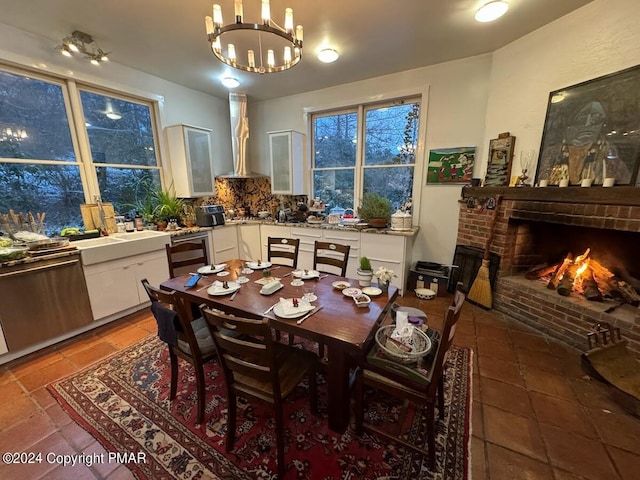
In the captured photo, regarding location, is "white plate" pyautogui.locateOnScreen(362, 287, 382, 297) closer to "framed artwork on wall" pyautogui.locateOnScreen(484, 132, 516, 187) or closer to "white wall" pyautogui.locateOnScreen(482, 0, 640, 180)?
"framed artwork on wall" pyautogui.locateOnScreen(484, 132, 516, 187)

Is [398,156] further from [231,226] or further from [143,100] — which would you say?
[143,100]

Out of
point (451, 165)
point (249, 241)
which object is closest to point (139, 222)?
point (249, 241)

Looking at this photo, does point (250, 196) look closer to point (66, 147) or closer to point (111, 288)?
point (66, 147)

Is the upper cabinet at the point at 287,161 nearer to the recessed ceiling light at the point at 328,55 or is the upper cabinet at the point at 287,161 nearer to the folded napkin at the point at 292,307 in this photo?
the recessed ceiling light at the point at 328,55

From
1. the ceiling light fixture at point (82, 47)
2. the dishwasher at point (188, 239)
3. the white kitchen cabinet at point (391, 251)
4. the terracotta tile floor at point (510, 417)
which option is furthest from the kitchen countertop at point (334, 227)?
the ceiling light fixture at point (82, 47)

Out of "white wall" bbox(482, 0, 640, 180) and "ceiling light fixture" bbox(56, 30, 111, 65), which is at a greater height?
"ceiling light fixture" bbox(56, 30, 111, 65)

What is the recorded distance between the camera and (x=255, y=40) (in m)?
2.44

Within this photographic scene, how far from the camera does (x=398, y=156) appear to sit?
139 inches

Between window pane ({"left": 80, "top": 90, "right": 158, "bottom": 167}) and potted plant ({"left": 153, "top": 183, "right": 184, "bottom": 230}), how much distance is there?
45 centimetres

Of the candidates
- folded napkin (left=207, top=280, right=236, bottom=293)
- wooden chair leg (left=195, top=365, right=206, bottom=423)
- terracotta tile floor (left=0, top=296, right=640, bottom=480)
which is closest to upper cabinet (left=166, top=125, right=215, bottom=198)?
terracotta tile floor (left=0, top=296, right=640, bottom=480)

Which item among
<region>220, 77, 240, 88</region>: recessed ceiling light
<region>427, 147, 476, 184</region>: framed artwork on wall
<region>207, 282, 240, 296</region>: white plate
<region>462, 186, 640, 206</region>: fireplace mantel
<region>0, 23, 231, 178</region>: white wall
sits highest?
<region>220, 77, 240, 88</region>: recessed ceiling light

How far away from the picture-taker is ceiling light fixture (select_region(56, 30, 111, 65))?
236 centimetres

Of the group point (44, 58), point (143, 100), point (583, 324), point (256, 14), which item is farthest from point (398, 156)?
point (44, 58)

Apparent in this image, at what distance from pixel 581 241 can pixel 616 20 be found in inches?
75.0
